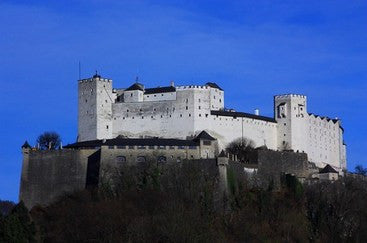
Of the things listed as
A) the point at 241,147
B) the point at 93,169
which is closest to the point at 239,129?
the point at 241,147

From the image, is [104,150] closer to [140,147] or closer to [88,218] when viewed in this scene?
[140,147]

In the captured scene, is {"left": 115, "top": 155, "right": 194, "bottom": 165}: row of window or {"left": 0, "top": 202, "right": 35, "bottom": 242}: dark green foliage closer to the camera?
{"left": 0, "top": 202, "right": 35, "bottom": 242}: dark green foliage

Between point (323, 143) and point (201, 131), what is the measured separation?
45.9 feet

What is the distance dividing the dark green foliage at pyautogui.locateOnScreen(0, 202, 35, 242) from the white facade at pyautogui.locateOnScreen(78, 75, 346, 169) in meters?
26.0

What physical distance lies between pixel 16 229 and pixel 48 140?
29.8 meters

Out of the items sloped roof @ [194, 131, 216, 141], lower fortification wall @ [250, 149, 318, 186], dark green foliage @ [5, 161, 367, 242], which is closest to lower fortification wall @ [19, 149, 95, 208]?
dark green foliage @ [5, 161, 367, 242]

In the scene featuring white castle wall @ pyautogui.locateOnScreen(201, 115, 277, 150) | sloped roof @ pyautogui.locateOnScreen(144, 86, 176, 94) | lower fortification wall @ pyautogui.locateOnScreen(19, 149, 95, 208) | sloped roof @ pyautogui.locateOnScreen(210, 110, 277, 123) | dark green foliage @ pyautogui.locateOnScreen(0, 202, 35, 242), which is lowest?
dark green foliage @ pyautogui.locateOnScreen(0, 202, 35, 242)

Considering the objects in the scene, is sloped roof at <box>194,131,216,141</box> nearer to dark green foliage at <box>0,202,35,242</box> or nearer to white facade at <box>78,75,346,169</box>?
white facade at <box>78,75,346,169</box>

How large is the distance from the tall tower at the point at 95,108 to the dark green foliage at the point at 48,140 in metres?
1.87

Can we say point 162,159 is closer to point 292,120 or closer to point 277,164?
point 277,164

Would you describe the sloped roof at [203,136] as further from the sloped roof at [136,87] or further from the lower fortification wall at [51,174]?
the sloped roof at [136,87]

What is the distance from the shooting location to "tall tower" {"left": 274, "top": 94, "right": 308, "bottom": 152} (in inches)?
3482

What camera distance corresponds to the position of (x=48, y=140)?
84750 mm

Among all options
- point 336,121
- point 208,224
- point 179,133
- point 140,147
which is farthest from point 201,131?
point 208,224
